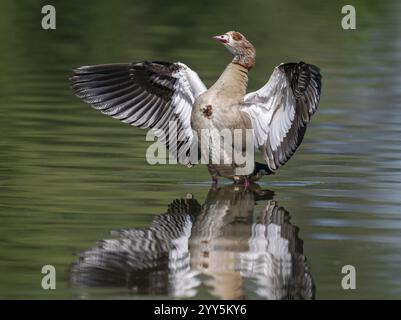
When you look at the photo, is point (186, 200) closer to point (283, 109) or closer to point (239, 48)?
point (283, 109)

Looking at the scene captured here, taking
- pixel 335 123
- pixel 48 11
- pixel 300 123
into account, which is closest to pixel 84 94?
pixel 300 123

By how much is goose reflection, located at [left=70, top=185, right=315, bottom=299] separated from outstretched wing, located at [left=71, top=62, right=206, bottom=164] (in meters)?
1.79

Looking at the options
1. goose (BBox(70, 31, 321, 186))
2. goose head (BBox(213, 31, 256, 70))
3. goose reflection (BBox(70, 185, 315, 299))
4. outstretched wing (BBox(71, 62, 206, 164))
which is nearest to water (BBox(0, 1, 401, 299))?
goose reflection (BBox(70, 185, 315, 299))

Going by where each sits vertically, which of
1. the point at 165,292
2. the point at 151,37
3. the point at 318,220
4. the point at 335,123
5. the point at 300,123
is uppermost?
the point at 151,37

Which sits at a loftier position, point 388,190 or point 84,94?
point 84,94

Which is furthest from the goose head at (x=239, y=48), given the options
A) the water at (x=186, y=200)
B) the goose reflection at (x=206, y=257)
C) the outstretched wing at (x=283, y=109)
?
the goose reflection at (x=206, y=257)

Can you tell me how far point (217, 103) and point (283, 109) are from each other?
72 cm

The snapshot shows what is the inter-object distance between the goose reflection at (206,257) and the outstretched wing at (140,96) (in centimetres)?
179

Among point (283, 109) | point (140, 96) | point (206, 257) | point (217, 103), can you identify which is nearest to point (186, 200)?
point (217, 103)

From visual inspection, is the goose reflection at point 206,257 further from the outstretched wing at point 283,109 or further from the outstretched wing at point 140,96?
the outstretched wing at point 140,96

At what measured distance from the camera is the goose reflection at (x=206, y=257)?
898 cm

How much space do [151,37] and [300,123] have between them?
1183cm

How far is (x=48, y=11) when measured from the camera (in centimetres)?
2659

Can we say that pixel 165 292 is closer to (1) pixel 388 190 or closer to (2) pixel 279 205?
(2) pixel 279 205
